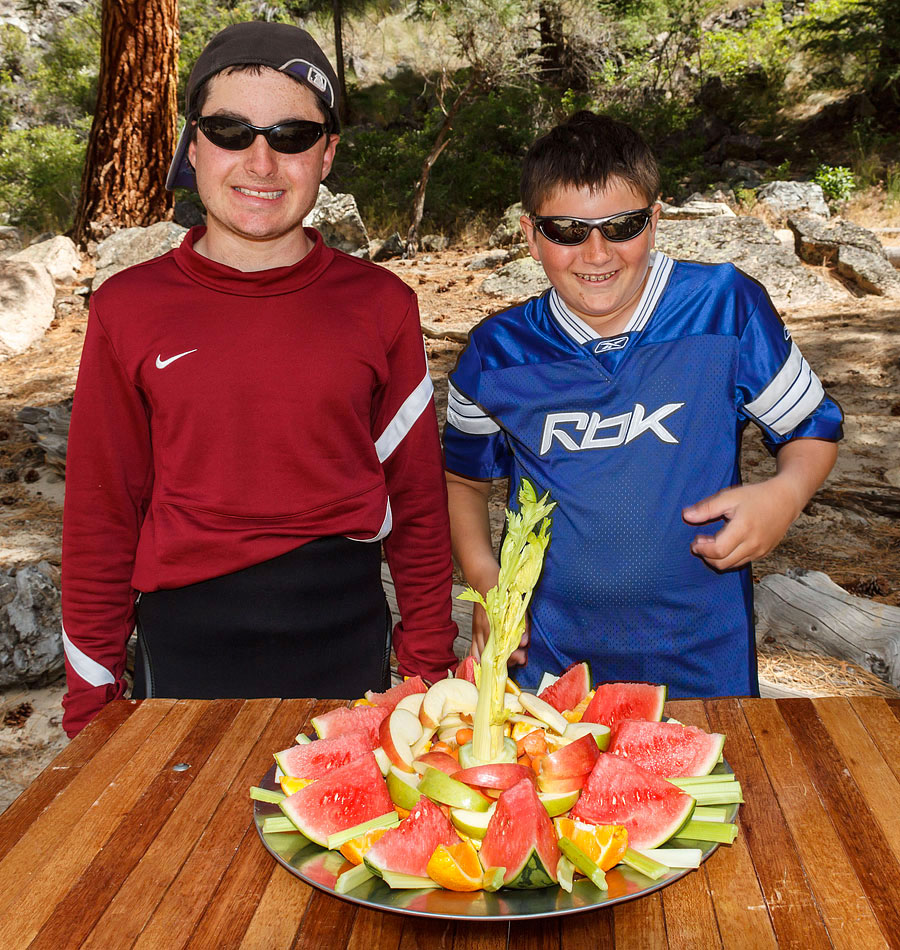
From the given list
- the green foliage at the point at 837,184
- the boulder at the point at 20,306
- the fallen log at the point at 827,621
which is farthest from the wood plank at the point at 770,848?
the green foliage at the point at 837,184

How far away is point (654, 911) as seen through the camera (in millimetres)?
1539

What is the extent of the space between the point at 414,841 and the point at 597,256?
5.12 ft

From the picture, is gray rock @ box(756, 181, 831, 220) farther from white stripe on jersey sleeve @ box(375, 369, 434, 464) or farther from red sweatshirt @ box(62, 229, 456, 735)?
red sweatshirt @ box(62, 229, 456, 735)

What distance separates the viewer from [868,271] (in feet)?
36.4

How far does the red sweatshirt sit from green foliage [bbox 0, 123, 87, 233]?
1665cm

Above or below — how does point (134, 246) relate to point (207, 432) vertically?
below

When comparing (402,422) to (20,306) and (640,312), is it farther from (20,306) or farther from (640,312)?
(20,306)

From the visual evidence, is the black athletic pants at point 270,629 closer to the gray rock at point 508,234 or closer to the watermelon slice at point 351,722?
the watermelon slice at point 351,722

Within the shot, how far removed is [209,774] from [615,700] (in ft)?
2.76

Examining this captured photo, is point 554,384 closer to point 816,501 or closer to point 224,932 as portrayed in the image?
point 224,932

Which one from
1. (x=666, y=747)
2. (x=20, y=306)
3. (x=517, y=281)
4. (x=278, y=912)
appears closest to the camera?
(x=278, y=912)

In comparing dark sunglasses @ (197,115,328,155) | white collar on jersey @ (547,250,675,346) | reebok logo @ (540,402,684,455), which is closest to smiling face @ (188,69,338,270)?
dark sunglasses @ (197,115,328,155)

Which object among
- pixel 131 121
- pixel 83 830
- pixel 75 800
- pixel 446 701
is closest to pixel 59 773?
pixel 75 800

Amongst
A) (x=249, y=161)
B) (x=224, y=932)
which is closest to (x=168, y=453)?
(x=249, y=161)
